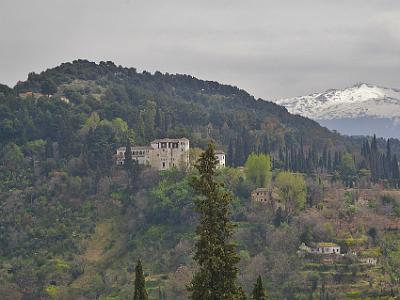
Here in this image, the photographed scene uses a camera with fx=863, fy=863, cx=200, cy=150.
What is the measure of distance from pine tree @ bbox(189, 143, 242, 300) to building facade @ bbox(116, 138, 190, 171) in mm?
61760

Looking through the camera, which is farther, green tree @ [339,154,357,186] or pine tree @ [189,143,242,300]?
green tree @ [339,154,357,186]

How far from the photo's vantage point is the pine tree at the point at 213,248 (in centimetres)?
2205

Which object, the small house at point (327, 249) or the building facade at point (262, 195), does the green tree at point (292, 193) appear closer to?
the building facade at point (262, 195)

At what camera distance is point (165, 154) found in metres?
85.4

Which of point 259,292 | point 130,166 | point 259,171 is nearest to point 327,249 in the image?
point 259,171

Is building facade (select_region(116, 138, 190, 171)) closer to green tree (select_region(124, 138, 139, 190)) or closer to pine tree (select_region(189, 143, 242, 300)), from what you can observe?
green tree (select_region(124, 138, 139, 190))

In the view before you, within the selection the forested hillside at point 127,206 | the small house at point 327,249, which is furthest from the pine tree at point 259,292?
the small house at point 327,249

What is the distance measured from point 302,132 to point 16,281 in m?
64.6

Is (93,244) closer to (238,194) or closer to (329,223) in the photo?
(238,194)

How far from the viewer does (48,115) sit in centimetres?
9562

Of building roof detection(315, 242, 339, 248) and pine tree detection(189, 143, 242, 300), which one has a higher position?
pine tree detection(189, 143, 242, 300)

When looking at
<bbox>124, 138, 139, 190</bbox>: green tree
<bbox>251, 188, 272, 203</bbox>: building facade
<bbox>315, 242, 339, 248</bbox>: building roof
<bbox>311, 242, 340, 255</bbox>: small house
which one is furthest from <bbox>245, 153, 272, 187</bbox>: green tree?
<bbox>311, 242, 340, 255</bbox>: small house

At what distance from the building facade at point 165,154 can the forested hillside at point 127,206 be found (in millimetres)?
1524

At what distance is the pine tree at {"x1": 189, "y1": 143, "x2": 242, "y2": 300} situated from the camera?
72.3ft
